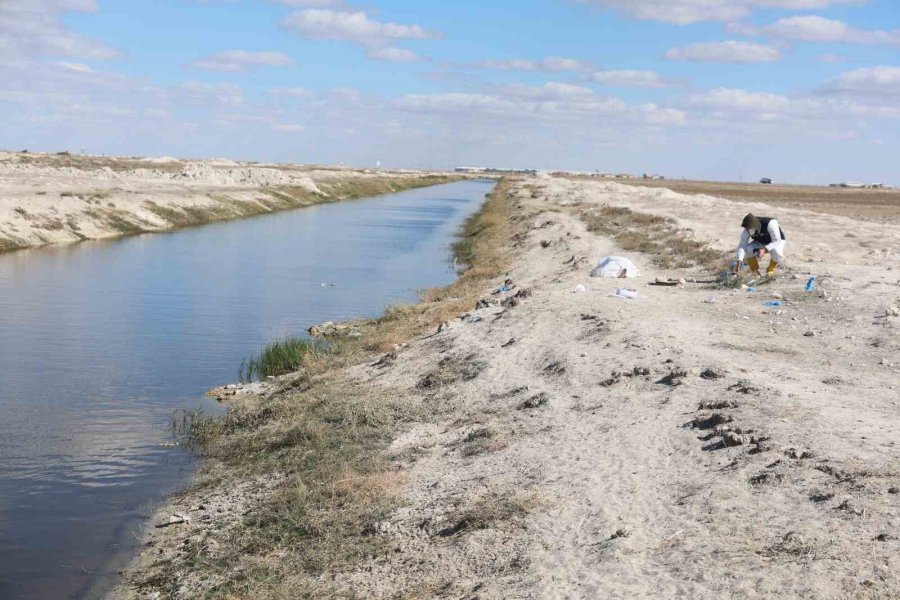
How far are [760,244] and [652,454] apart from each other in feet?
44.8

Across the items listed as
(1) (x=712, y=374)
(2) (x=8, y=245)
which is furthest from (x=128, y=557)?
(2) (x=8, y=245)

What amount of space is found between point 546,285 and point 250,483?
524 inches

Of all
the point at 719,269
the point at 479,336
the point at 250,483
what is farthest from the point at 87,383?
the point at 719,269

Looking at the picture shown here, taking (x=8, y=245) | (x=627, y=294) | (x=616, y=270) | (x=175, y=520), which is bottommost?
(x=175, y=520)

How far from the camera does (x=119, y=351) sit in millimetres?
20000

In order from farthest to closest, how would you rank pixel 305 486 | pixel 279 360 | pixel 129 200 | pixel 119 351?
pixel 129 200 → pixel 119 351 → pixel 279 360 → pixel 305 486

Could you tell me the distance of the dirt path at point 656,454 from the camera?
776 cm

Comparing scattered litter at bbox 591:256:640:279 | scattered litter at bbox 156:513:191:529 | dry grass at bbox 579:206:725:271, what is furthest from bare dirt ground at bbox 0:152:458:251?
scattered litter at bbox 156:513:191:529

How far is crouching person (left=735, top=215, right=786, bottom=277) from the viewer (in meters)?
22.1

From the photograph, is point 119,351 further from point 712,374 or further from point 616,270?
point 712,374

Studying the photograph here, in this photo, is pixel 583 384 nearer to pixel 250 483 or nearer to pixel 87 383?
pixel 250 483

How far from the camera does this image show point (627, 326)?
55.8 ft

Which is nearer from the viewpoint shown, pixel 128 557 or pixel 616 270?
pixel 128 557

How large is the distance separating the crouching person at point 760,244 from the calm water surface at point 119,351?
10691 mm
